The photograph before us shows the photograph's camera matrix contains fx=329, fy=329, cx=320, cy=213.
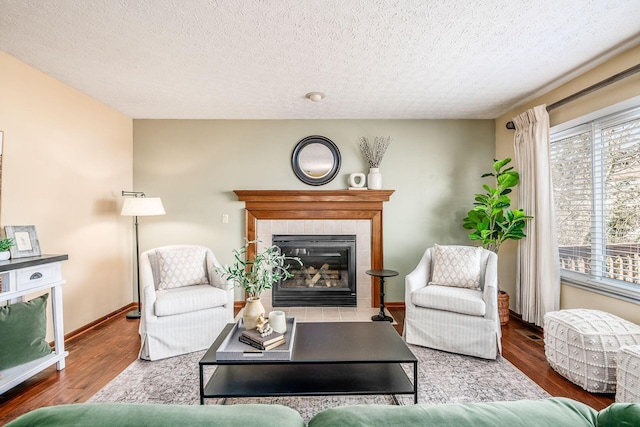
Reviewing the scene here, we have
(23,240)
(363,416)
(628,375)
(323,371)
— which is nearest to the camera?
(363,416)

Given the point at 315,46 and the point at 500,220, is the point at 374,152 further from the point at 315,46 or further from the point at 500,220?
the point at 315,46

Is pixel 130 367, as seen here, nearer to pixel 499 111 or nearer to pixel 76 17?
pixel 76 17

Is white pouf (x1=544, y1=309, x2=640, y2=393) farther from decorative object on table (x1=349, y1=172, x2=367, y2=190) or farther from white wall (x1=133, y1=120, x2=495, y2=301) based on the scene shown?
decorative object on table (x1=349, y1=172, x2=367, y2=190)

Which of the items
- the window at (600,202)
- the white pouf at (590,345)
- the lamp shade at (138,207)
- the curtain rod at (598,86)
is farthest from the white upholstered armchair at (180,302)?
the curtain rod at (598,86)

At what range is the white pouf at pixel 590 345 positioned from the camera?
7.01ft

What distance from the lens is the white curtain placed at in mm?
3123

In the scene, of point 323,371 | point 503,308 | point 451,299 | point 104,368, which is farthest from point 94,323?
point 503,308

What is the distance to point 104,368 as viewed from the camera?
2.56m

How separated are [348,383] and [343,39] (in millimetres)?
2211

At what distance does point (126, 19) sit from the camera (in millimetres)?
2027

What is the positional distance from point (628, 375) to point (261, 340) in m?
2.14

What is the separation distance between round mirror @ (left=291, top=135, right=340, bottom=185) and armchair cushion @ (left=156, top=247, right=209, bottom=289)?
5.44 feet

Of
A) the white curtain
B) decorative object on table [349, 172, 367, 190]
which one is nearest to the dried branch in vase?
decorative object on table [349, 172, 367, 190]

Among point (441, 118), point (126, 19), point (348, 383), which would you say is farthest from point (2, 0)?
→ point (441, 118)
